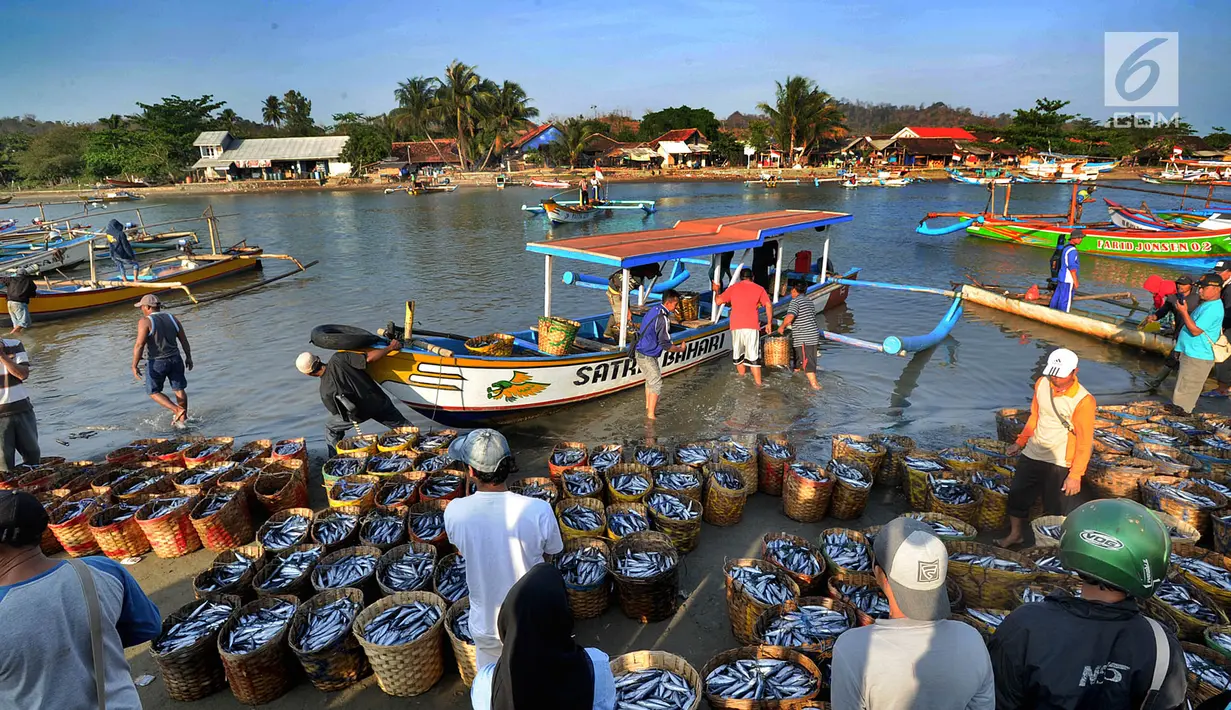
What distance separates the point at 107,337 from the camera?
15.4m

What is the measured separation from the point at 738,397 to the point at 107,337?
1610 cm

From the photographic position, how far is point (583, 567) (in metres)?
4.95

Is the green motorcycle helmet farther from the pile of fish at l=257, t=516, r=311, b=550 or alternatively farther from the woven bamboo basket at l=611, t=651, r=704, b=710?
the pile of fish at l=257, t=516, r=311, b=550

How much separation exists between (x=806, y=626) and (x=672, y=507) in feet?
6.00

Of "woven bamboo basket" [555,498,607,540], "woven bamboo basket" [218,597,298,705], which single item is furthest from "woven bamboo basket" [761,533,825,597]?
"woven bamboo basket" [218,597,298,705]

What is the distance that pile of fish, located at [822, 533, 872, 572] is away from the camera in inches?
193

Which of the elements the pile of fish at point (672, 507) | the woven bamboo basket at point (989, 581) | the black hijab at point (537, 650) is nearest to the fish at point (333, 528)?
the pile of fish at point (672, 507)

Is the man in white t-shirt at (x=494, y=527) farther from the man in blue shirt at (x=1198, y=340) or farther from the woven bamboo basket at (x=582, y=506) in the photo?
the man in blue shirt at (x=1198, y=340)

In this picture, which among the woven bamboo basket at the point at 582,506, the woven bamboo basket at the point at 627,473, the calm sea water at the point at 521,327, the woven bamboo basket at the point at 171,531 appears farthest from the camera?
the calm sea water at the point at 521,327

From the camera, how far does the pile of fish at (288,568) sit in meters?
4.80

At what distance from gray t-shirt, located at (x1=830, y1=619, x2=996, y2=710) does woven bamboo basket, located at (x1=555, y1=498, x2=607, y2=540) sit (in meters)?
3.15

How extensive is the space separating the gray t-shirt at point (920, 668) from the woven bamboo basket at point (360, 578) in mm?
3724

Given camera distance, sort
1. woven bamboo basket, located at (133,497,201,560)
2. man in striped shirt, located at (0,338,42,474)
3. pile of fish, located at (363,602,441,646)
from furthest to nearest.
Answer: man in striped shirt, located at (0,338,42,474) < woven bamboo basket, located at (133,497,201,560) < pile of fish, located at (363,602,441,646)

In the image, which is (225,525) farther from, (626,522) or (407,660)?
(626,522)
